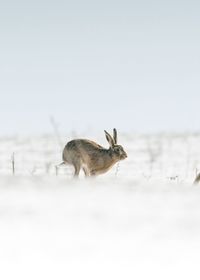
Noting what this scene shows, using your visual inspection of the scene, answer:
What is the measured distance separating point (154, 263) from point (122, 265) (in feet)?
0.15

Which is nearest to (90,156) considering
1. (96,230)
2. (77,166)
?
(77,166)

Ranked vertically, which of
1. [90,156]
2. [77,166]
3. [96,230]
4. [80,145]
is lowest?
[96,230]

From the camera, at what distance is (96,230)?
3.02 feet

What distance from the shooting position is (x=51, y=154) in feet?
45.1

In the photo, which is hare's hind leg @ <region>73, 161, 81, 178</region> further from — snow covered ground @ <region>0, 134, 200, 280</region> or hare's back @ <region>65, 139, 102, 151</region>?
snow covered ground @ <region>0, 134, 200, 280</region>

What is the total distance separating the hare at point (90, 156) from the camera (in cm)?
680

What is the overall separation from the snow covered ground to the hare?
5.61 metres

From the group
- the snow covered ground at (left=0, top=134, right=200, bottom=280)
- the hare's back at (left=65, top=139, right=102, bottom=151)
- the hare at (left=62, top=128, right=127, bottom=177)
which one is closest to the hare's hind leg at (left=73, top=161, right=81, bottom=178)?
the hare at (left=62, top=128, right=127, bottom=177)

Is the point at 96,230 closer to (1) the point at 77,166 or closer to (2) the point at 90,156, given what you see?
(1) the point at 77,166

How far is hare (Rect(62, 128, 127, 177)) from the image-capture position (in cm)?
680

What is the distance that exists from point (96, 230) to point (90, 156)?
612cm

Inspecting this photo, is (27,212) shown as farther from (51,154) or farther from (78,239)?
(51,154)

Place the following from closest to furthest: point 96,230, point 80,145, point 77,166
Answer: point 96,230 < point 77,166 < point 80,145

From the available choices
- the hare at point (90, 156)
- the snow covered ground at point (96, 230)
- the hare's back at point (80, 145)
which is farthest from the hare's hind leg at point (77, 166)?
the snow covered ground at point (96, 230)
